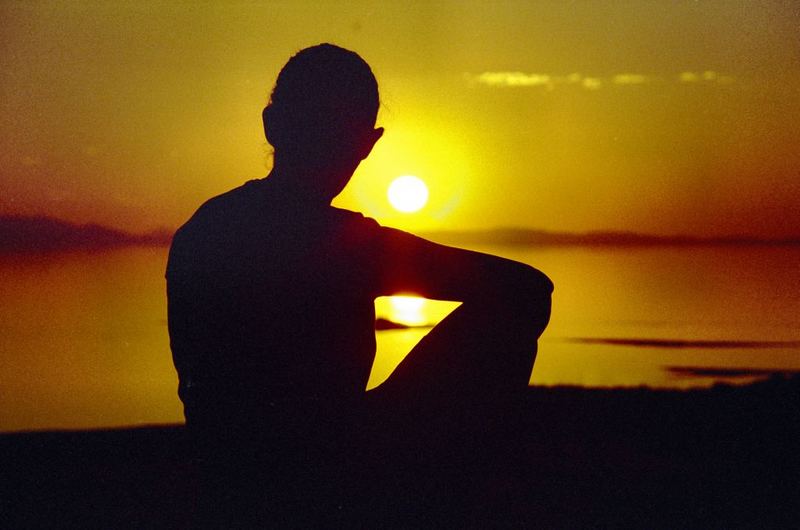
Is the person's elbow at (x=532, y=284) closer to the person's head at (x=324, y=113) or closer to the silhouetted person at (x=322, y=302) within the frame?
the silhouetted person at (x=322, y=302)

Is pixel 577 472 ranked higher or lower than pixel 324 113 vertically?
lower

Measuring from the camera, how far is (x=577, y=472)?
3174 mm

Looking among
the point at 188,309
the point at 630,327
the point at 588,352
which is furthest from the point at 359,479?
the point at 630,327

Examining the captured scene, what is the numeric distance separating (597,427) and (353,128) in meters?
2.99

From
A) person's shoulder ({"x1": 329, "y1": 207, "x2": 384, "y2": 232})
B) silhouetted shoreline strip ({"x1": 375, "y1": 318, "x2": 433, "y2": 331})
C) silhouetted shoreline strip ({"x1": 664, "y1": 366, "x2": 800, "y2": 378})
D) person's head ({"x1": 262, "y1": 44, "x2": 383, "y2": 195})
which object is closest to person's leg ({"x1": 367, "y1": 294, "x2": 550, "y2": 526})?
person's shoulder ({"x1": 329, "y1": 207, "x2": 384, "y2": 232})

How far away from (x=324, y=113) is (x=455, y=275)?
1.22 ft

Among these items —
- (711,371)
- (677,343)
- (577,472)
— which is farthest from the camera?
(677,343)

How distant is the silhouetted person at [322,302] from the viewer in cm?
138

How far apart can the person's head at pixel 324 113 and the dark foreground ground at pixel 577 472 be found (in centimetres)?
63

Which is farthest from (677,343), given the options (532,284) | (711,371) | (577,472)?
(532,284)

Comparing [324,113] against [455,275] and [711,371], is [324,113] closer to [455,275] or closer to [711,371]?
[455,275]

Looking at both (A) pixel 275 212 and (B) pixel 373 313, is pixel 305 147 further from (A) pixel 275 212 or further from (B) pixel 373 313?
(B) pixel 373 313

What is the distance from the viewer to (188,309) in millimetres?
1463

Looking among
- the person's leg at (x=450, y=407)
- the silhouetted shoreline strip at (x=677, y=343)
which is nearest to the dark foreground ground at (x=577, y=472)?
the person's leg at (x=450, y=407)
